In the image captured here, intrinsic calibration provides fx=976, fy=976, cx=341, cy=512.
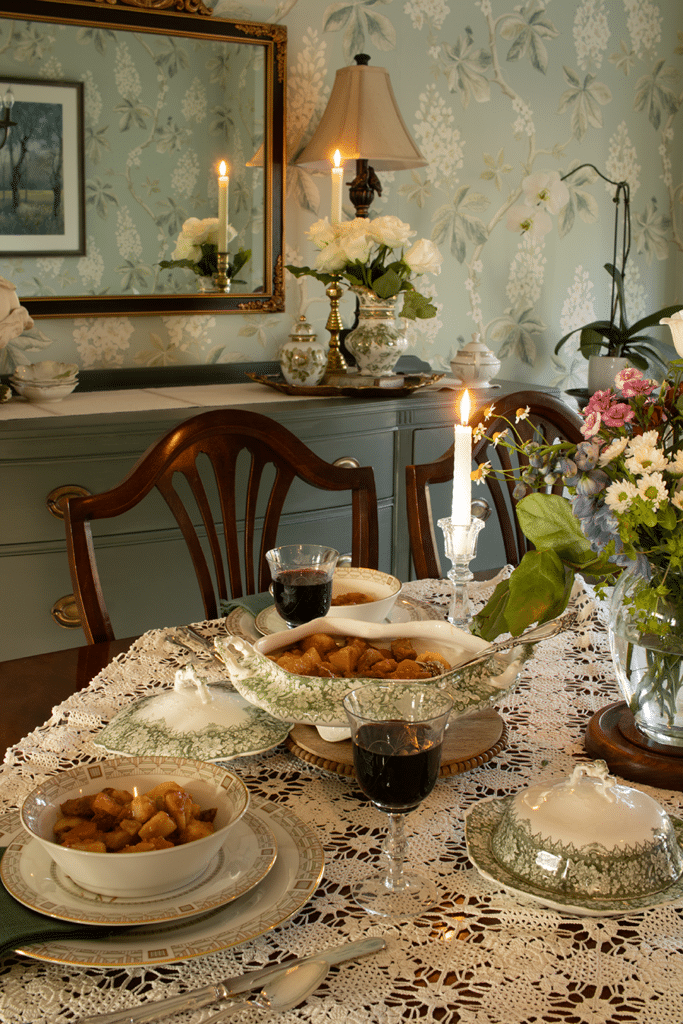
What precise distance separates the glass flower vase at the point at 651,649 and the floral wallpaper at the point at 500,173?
6.51ft

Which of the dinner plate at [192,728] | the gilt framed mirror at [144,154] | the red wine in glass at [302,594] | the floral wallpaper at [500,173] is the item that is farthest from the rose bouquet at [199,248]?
the dinner plate at [192,728]

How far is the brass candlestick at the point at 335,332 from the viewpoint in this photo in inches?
103

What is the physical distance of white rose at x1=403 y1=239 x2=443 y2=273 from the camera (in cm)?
240

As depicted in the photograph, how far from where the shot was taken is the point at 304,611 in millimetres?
1106

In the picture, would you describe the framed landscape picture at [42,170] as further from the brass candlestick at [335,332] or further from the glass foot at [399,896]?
the glass foot at [399,896]

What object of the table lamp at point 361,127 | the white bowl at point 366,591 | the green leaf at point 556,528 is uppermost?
the table lamp at point 361,127

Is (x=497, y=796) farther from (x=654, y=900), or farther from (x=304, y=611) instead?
(x=304, y=611)

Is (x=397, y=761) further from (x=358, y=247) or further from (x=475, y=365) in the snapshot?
(x=475, y=365)

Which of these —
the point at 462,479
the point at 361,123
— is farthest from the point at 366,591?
the point at 361,123

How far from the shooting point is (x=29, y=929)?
63cm

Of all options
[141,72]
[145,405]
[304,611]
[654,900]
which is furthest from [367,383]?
[654,900]

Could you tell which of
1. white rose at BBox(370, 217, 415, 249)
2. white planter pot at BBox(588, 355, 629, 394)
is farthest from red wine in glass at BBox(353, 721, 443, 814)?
white planter pot at BBox(588, 355, 629, 394)

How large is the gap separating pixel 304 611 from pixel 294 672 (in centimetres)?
22

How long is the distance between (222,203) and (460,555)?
5.97ft
